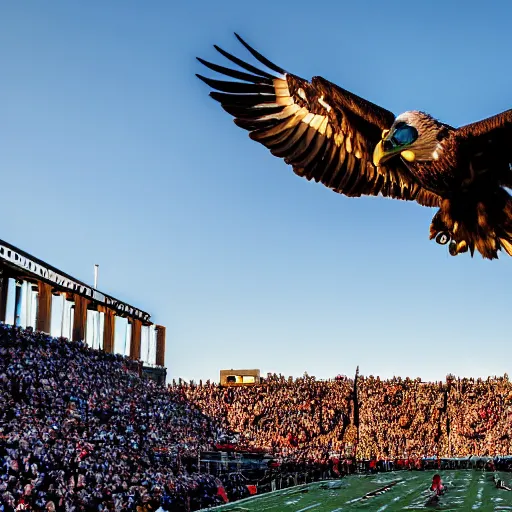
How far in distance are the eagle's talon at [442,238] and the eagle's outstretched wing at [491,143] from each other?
0.42 meters

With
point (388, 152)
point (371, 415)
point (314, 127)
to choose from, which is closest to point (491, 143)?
point (388, 152)

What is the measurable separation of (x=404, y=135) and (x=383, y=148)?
12 cm

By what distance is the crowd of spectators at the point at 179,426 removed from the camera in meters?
15.8

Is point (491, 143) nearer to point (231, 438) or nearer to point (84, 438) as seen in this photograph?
point (84, 438)

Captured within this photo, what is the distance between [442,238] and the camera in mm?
4027

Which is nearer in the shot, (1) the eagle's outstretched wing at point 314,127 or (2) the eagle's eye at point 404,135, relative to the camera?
(2) the eagle's eye at point 404,135

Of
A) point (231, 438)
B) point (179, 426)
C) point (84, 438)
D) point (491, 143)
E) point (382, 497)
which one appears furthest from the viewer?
point (231, 438)

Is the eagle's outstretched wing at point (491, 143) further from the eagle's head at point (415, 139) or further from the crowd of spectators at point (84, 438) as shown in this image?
the crowd of spectators at point (84, 438)

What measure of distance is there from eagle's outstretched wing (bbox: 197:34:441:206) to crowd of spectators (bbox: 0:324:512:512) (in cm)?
1123

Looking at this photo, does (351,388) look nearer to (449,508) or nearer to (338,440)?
(338,440)

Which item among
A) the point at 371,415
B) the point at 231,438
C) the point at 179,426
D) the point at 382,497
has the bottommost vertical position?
the point at 382,497

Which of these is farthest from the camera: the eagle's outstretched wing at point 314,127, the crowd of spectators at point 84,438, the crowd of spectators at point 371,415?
the crowd of spectators at point 371,415

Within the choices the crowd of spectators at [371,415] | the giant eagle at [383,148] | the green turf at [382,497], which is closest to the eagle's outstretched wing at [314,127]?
the giant eagle at [383,148]

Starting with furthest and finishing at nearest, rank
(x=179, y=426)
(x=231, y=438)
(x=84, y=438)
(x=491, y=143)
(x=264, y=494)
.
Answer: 1. (x=231, y=438)
2. (x=179, y=426)
3. (x=264, y=494)
4. (x=84, y=438)
5. (x=491, y=143)
